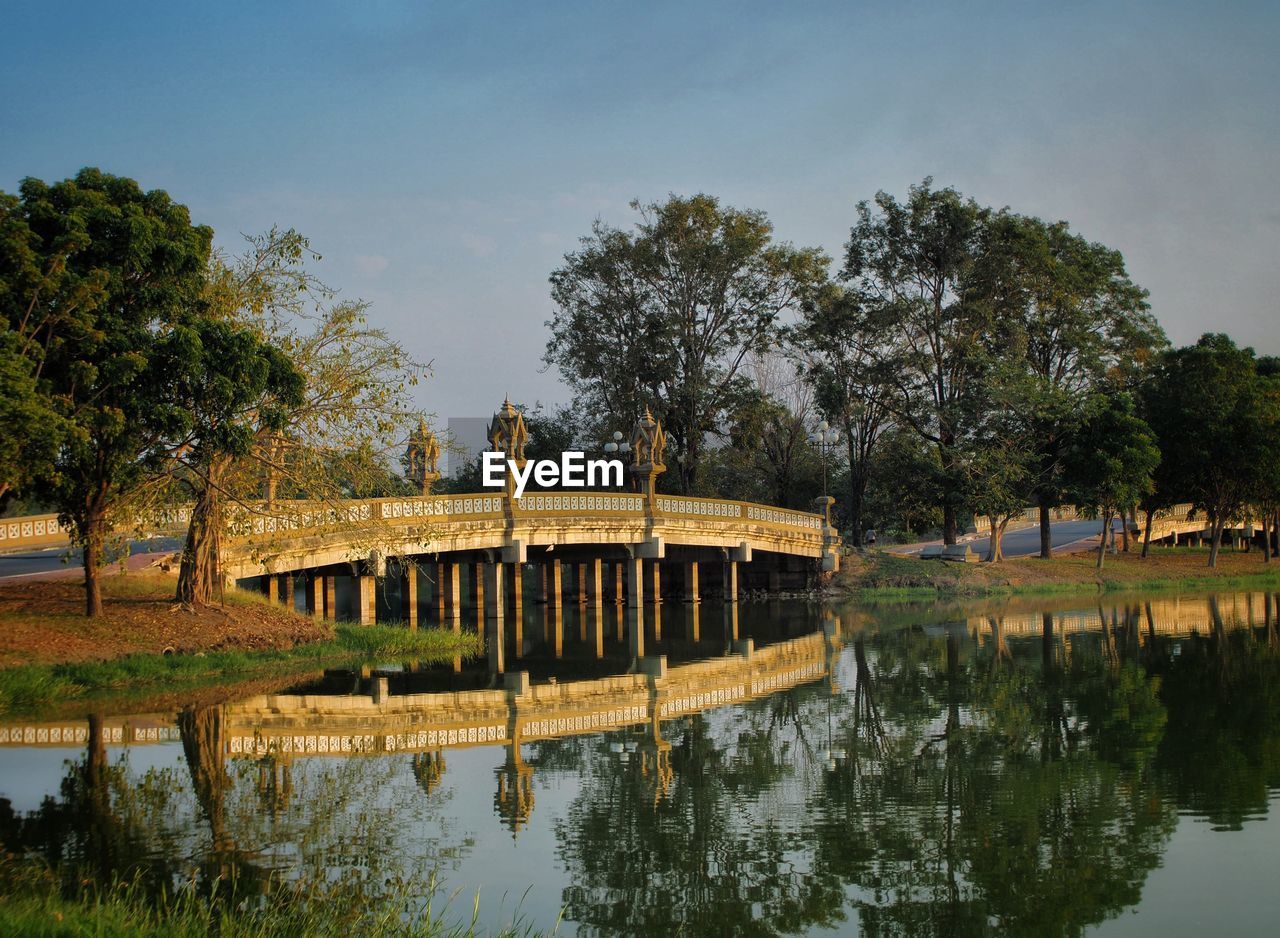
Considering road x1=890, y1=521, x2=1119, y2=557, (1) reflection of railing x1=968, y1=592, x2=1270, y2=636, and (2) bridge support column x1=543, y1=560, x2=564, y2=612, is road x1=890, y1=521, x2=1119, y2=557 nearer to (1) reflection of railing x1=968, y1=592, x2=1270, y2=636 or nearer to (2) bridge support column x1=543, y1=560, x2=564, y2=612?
(1) reflection of railing x1=968, y1=592, x2=1270, y2=636

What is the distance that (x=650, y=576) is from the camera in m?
44.4

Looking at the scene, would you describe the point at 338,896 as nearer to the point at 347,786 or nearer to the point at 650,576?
the point at 347,786

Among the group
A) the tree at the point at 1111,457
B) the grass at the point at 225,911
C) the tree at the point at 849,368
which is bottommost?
the grass at the point at 225,911

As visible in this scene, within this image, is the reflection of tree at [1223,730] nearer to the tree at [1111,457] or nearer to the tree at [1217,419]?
the tree at [1111,457]

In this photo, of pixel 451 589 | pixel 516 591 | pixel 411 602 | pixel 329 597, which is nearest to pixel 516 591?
pixel 516 591

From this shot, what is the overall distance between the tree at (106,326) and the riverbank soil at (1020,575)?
2691 cm

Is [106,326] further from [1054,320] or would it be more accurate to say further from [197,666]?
[1054,320]

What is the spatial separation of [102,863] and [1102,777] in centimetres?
940

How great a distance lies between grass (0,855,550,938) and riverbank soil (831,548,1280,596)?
33.8 m

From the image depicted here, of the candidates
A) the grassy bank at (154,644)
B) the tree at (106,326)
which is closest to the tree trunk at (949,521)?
the grassy bank at (154,644)

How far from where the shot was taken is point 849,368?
4581 cm

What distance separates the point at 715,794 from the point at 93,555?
41.0 feet

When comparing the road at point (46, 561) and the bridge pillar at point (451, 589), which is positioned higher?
the road at point (46, 561)

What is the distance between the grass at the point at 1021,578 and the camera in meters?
40.4
